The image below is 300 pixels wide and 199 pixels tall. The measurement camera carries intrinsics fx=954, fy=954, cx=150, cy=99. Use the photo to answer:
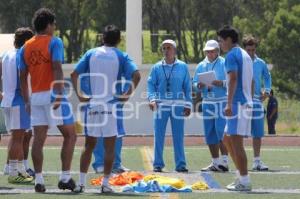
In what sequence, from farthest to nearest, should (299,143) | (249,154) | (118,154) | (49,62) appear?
(299,143), (249,154), (118,154), (49,62)

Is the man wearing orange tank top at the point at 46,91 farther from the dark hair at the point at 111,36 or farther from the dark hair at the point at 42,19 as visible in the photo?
the dark hair at the point at 111,36

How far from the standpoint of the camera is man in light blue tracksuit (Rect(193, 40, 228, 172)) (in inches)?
609

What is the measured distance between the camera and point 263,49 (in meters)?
55.0

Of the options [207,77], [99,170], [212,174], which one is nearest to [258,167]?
[212,174]

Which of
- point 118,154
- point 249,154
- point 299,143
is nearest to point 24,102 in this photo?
point 118,154

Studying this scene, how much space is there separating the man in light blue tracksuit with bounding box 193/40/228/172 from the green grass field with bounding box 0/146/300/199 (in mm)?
447

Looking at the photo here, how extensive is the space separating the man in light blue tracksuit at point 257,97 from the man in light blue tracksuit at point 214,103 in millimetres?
500

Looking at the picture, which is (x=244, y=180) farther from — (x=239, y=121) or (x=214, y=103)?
(x=214, y=103)

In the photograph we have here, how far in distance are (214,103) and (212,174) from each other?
1.50 meters

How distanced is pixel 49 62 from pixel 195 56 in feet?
154

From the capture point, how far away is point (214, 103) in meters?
15.6

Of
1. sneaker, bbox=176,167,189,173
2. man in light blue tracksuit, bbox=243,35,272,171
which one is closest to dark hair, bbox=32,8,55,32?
sneaker, bbox=176,167,189,173

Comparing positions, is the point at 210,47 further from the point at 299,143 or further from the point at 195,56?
the point at 195,56

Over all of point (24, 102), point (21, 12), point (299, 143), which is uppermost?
point (21, 12)
